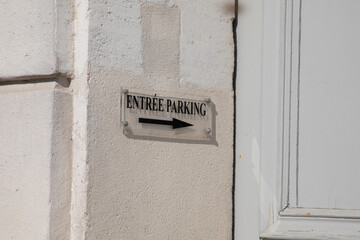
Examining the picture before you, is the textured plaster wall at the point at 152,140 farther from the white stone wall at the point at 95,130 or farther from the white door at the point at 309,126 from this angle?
the white door at the point at 309,126

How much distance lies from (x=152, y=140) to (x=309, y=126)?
1.86 feet

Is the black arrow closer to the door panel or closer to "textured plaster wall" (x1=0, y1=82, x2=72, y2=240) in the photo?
"textured plaster wall" (x1=0, y1=82, x2=72, y2=240)

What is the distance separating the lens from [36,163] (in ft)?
7.14

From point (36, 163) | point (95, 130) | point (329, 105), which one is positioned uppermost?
point (329, 105)

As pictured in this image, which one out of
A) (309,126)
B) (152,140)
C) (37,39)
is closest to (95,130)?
(152,140)

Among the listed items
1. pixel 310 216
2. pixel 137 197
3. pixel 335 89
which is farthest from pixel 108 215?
pixel 335 89

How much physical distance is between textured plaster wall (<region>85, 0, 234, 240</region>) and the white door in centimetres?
16

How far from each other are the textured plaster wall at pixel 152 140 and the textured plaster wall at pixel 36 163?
10cm

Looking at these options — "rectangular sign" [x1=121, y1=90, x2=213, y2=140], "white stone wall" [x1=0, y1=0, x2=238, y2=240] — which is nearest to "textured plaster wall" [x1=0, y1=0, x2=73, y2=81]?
"white stone wall" [x1=0, y1=0, x2=238, y2=240]

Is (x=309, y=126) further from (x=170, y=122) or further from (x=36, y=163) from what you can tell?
(x=36, y=163)

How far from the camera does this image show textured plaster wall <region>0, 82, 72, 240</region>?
215 centimetres

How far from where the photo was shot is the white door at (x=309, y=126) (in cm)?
233

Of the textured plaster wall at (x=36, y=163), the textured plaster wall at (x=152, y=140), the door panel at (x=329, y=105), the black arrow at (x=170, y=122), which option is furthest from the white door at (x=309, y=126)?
the textured plaster wall at (x=36, y=163)

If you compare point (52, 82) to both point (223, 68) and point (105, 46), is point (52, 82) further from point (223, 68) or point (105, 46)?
point (223, 68)
